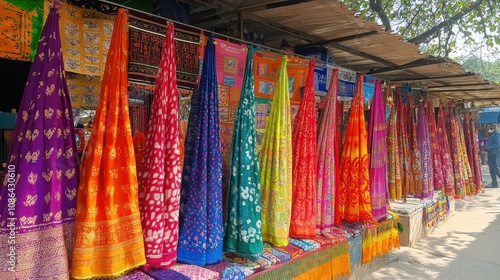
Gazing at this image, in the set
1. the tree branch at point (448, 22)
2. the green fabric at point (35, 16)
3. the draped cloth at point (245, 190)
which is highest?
the tree branch at point (448, 22)

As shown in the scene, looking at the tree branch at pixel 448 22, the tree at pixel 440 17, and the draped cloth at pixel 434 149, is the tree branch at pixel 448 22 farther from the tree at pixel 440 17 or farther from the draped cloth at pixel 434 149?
the draped cloth at pixel 434 149

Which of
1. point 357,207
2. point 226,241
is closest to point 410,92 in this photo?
point 357,207

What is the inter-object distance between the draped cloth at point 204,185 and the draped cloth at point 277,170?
0.54m

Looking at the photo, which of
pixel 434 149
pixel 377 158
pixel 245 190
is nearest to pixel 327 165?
pixel 377 158

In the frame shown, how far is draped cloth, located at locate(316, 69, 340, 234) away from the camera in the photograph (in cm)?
334

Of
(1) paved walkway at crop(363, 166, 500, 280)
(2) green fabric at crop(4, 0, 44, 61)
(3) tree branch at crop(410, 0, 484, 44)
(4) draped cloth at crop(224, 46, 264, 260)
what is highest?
(3) tree branch at crop(410, 0, 484, 44)

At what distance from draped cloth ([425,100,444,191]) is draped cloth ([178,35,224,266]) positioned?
4.50 meters

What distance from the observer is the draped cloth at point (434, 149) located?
227 inches

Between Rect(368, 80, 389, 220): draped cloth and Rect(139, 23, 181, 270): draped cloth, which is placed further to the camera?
Rect(368, 80, 389, 220): draped cloth

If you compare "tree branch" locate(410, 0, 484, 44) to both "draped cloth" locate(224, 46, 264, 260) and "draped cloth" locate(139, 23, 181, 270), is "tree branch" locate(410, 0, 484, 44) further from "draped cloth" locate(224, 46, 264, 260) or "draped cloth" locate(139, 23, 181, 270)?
"draped cloth" locate(139, 23, 181, 270)

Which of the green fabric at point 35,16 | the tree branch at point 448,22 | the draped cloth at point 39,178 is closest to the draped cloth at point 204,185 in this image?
the draped cloth at point 39,178

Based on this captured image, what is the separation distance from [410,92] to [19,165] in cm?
511

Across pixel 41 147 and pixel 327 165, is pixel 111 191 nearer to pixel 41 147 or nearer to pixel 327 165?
pixel 41 147

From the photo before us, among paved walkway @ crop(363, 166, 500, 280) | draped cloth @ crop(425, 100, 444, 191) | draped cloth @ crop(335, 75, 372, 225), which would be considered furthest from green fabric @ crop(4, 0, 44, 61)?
draped cloth @ crop(425, 100, 444, 191)
